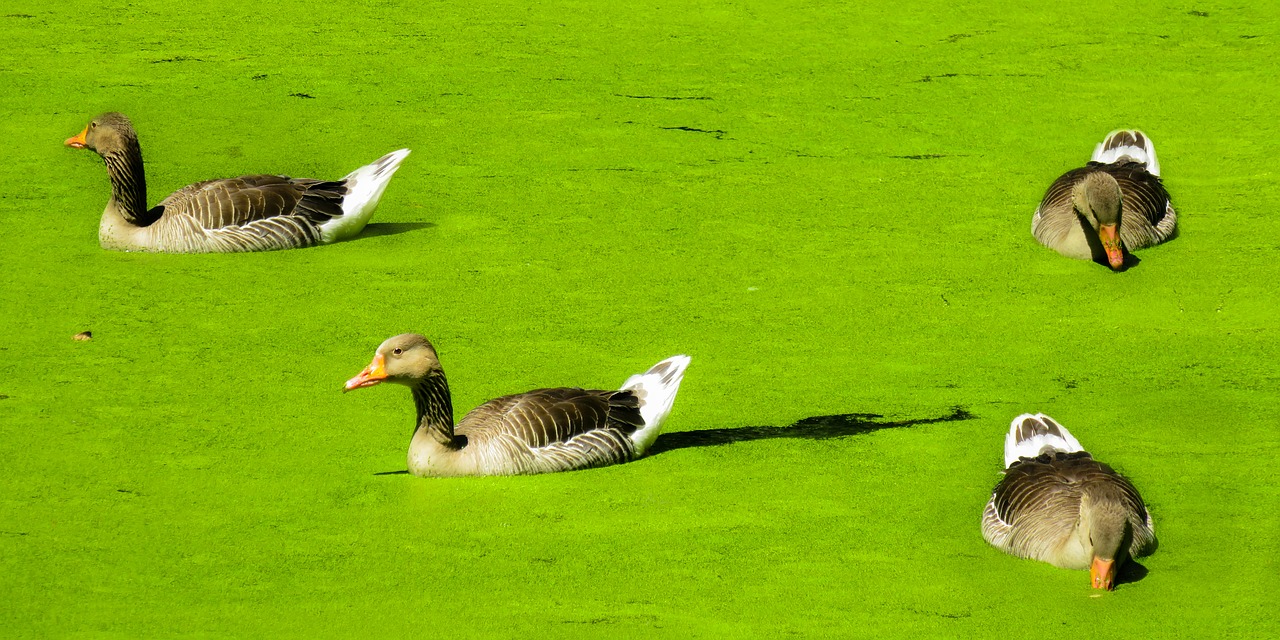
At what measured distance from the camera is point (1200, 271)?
8836 mm

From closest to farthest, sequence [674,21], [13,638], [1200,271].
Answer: [13,638] → [1200,271] → [674,21]

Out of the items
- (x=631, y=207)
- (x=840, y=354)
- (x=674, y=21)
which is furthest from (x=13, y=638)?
(x=674, y=21)

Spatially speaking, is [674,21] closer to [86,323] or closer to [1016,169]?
[1016,169]

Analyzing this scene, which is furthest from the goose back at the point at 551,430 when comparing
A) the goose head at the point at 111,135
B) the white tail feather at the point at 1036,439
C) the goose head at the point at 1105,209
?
the goose head at the point at 1105,209

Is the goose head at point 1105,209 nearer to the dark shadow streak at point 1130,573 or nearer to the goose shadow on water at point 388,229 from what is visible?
the dark shadow streak at point 1130,573

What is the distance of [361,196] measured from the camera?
352 inches

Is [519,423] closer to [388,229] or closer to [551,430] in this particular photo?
[551,430]

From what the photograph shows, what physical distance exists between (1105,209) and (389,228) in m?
3.91

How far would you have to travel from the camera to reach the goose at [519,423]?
6.31m

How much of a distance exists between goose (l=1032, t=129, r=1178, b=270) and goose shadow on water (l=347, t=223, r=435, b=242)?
347cm

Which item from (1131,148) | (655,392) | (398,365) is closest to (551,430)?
(655,392)

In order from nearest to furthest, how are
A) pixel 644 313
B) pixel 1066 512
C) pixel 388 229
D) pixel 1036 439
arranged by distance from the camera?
pixel 1066 512, pixel 1036 439, pixel 644 313, pixel 388 229

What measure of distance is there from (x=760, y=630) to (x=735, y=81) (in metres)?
6.76

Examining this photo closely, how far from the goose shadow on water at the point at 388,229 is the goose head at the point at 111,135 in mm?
1281
